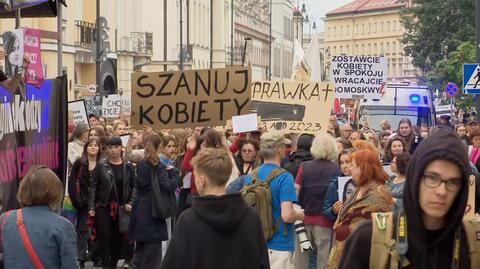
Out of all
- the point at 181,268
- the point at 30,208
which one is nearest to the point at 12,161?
the point at 30,208

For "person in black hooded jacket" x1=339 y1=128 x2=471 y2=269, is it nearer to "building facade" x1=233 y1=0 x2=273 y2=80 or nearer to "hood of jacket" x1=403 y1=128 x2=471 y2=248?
"hood of jacket" x1=403 y1=128 x2=471 y2=248

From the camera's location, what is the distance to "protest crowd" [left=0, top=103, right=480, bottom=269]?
3898 mm

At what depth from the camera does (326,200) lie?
10805 millimetres

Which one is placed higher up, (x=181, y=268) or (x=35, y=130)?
(x=35, y=130)

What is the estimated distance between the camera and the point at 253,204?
9.34 metres

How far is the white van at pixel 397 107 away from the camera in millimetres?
30594

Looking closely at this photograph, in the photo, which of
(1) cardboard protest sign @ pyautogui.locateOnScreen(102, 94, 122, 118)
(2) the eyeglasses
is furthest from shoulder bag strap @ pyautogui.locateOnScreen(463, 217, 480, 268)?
(1) cardboard protest sign @ pyautogui.locateOnScreen(102, 94, 122, 118)

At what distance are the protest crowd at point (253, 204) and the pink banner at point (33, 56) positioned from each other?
49.9 inches

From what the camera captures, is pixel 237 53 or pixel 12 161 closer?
pixel 12 161

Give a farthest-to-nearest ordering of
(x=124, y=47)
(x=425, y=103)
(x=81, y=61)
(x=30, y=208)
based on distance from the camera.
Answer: (x=124, y=47), (x=81, y=61), (x=425, y=103), (x=30, y=208)

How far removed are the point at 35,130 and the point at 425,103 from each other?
75.2ft

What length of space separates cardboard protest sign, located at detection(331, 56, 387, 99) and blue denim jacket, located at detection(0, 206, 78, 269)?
18.7 m

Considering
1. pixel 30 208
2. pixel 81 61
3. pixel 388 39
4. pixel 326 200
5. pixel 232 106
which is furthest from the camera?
pixel 388 39

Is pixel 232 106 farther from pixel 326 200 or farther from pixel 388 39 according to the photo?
pixel 388 39
